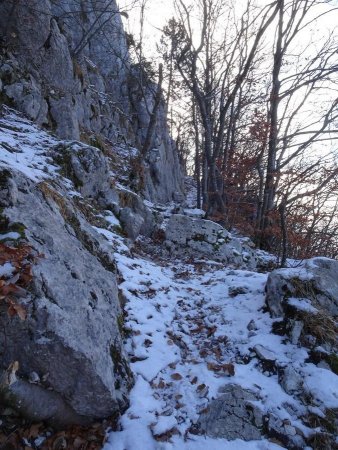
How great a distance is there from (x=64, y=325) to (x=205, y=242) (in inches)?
252

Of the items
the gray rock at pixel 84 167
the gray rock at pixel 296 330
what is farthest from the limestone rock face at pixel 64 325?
the gray rock at pixel 84 167

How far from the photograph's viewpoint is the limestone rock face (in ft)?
7.90

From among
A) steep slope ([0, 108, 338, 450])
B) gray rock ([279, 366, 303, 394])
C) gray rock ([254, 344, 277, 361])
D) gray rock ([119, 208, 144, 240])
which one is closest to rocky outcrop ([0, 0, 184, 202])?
gray rock ([119, 208, 144, 240])

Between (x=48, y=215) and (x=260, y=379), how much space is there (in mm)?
3236

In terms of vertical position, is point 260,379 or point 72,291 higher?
point 72,291

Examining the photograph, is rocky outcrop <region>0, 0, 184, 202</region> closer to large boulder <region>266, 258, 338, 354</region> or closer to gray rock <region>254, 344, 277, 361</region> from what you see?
large boulder <region>266, 258, 338, 354</region>

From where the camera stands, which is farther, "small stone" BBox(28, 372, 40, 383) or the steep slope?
the steep slope

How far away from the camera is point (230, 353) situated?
3.97 metres

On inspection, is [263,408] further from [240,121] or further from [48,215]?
[240,121]

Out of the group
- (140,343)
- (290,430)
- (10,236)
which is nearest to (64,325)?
(10,236)

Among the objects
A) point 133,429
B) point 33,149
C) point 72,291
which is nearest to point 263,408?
point 133,429

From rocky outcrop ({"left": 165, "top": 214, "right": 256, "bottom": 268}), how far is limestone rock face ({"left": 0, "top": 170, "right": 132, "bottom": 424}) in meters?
4.72

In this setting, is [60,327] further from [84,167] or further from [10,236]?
[84,167]

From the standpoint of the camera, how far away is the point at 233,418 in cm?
297
